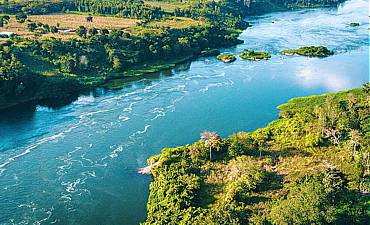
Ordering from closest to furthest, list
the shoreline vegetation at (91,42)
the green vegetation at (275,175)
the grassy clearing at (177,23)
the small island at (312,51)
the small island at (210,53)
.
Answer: the green vegetation at (275,175) < the shoreline vegetation at (91,42) < the small island at (312,51) < the small island at (210,53) < the grassy clearing at (177,23)

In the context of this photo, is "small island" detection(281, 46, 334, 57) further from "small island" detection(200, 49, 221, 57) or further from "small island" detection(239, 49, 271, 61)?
"small island" detection(200, 49, 221, 57)

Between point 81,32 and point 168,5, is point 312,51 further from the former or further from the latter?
point 168,5

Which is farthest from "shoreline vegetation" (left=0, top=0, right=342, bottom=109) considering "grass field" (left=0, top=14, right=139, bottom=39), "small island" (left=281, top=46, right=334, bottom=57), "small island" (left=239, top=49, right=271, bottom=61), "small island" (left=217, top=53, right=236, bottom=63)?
"small island" (left=281, top=46, right=334, bottom=57)

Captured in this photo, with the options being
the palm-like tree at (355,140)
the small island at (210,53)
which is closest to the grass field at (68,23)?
the small island at (210,53)

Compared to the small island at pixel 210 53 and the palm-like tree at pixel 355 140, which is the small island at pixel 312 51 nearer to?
the small island at pixel 210 53

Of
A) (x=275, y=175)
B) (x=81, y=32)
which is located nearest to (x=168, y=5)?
(x=81, y=32)

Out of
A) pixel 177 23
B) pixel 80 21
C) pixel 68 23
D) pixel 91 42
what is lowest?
pixel 91 42
